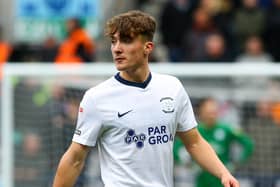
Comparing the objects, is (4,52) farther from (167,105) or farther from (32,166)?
(167,105)

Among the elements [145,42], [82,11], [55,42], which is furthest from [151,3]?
[145,42]

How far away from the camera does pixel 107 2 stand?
1566 centimetres

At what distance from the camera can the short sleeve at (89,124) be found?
6.01 meters

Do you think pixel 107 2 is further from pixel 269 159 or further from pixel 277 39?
pixel 269 159

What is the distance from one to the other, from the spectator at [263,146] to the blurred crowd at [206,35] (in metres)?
2.36

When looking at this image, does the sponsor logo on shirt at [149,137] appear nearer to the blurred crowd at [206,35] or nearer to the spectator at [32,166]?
the spectator at [32,166]

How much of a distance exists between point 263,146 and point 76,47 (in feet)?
9.08

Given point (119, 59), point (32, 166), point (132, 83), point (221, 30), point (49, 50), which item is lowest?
point (32, 166)

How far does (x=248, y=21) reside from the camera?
13.8 m

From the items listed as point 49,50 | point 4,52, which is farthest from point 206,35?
point 4,52

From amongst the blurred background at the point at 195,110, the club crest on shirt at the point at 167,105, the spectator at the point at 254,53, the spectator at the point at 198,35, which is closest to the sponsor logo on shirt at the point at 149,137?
the club crest on shirt at the point at 167,105

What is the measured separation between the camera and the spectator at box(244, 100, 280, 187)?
34.2ft

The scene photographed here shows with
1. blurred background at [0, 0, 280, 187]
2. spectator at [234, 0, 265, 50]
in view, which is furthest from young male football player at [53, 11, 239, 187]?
spectator at [234, 0, 265, 50]

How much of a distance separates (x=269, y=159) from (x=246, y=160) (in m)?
0.24
